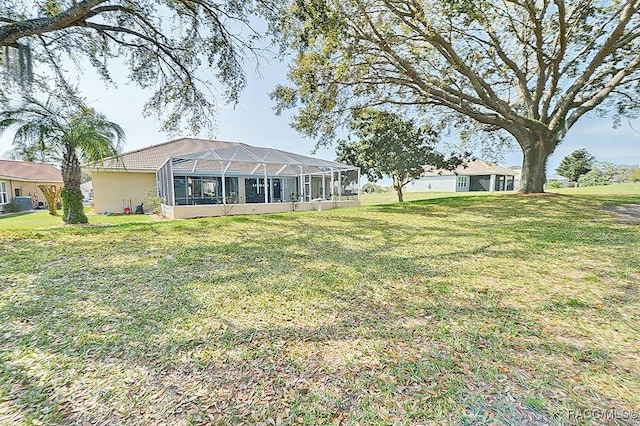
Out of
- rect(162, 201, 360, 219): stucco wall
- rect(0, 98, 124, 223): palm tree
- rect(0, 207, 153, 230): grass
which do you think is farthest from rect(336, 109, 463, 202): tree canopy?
rect(0, 207, 153, 230): grass

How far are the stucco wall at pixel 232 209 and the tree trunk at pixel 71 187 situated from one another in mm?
2945

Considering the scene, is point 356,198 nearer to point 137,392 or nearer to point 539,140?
point 539,140

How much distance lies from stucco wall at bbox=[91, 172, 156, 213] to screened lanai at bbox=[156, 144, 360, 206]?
1.32 m

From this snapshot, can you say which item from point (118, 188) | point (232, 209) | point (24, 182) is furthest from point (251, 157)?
point (24, 182)

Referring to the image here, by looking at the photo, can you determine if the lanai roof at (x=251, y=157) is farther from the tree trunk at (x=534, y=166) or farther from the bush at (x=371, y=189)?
the bush at (x=371, y=189)

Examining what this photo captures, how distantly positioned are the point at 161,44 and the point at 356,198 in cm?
1299

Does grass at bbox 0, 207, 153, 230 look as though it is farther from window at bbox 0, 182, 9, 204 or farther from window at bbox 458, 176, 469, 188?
window at bbox 458, 176, 469, 188

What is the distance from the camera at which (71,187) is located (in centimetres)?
968

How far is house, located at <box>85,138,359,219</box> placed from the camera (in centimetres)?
1324

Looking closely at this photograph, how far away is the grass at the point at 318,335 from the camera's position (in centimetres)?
188

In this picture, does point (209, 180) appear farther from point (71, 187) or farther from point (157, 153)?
point (71, 187)

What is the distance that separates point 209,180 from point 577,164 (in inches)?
1677

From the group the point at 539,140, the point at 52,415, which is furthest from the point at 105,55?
the point at 539,140


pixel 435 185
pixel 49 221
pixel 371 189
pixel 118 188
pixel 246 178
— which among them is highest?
pixel 246 178
